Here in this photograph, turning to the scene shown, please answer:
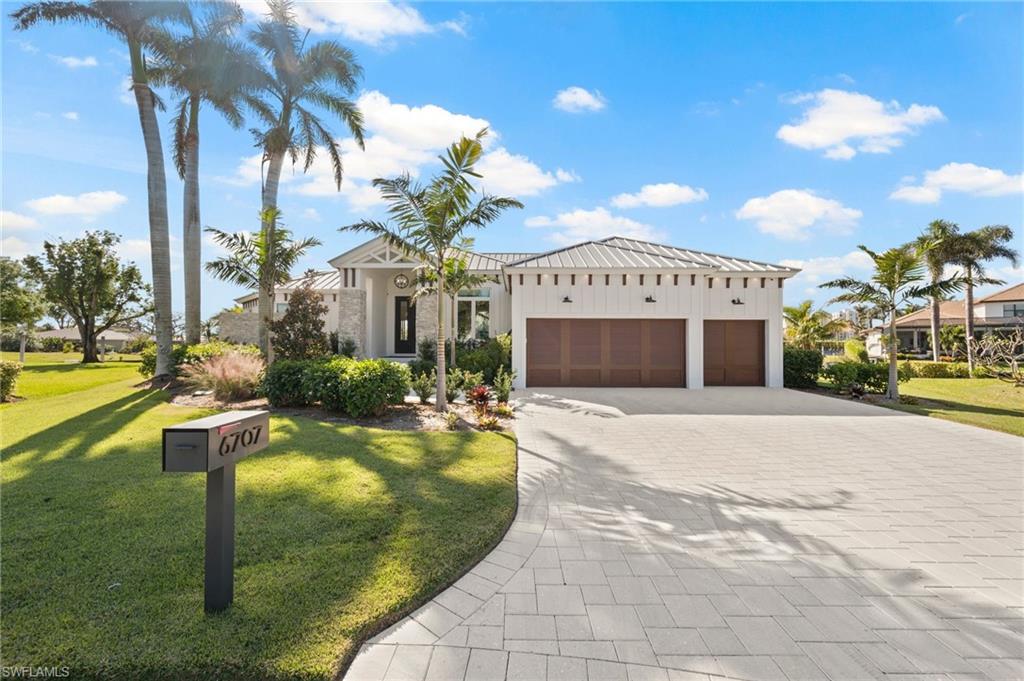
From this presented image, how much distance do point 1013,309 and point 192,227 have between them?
5853cm

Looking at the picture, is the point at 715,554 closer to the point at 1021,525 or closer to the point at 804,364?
the point at 1021,525

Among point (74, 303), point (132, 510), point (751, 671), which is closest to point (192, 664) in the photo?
point (132, 510)

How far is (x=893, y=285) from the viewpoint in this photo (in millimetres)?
13102

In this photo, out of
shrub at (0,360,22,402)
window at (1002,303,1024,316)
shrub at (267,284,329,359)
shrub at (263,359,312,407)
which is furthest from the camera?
window at (1002,303,1024,316)

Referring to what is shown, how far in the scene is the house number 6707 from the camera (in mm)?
2592

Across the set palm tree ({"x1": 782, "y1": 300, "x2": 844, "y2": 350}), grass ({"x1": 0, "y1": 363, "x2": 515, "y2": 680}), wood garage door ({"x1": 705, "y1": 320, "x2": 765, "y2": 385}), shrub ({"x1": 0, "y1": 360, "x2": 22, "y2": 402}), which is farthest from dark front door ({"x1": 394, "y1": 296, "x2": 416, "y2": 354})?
palm tree ({"x1": 782, "y1": 300, "x2": 844, "y2": 350})

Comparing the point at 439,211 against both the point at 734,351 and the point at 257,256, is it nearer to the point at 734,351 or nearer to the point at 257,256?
the point at 257,256

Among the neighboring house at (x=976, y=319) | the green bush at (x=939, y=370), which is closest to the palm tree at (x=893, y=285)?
the green bush at (x=939, y=370)

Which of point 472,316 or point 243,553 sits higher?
point 472,316

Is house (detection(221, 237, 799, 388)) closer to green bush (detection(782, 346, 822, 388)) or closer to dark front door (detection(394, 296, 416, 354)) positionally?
green bush (detection(782, 346, 822, 388))

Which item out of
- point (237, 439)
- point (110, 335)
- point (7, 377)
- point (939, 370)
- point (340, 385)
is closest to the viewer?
point (237, 439)

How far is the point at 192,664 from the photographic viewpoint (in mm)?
2264

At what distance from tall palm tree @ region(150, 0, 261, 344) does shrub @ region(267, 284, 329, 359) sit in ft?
16.6

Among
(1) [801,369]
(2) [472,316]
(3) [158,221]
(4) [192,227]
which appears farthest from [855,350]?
(3) [158,221]
